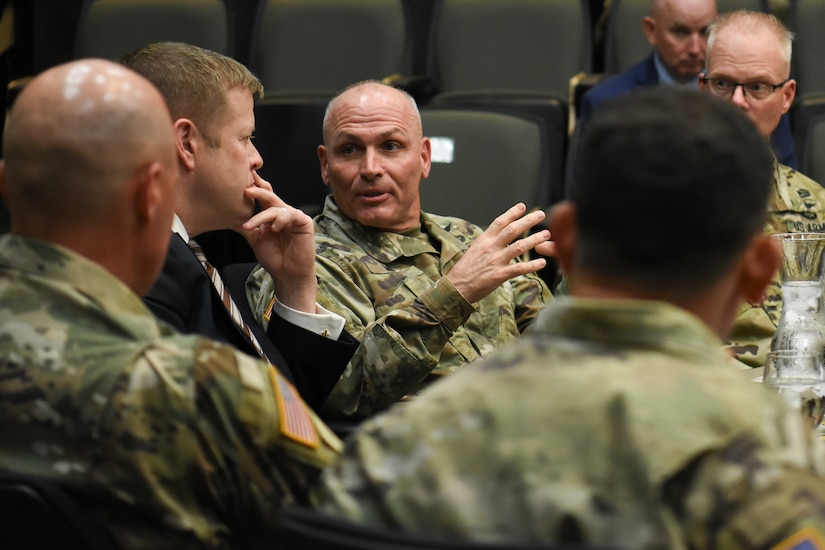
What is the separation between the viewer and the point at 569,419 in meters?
1.01

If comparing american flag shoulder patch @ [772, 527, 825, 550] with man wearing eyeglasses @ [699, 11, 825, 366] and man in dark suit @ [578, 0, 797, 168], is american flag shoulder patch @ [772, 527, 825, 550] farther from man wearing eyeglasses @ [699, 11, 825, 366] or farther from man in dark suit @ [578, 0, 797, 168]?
man in dark suit @ [578, 0, 797, 168]

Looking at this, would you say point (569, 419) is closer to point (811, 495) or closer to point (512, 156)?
point (811, 495)

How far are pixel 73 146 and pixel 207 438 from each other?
0.35 metres

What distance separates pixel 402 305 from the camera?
278 centimetres

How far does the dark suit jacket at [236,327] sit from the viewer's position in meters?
2.16

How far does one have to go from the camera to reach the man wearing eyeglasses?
10.7 feet

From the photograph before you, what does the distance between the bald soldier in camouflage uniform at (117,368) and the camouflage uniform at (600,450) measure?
231 mm

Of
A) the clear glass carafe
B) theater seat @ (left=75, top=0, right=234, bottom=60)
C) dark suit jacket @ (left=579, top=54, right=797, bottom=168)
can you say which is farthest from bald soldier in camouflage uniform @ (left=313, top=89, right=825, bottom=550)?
theater seat @ (left=75, top=0, right=234, bottom=60)

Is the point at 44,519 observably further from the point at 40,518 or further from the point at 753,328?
the point at 753,328

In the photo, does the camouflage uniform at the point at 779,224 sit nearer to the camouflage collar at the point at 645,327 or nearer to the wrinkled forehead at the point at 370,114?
the wrinkled forehead at the point at 370,114

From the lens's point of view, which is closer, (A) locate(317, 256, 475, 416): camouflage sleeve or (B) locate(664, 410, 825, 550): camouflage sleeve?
(B) locate(664, 410, 825, 550): camouflage sleeve

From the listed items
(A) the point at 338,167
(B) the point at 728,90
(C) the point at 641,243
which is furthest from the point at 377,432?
(B) the point at 728,90

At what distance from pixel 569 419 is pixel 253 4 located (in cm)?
507

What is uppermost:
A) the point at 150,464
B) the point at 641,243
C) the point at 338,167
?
the point at 641,243
